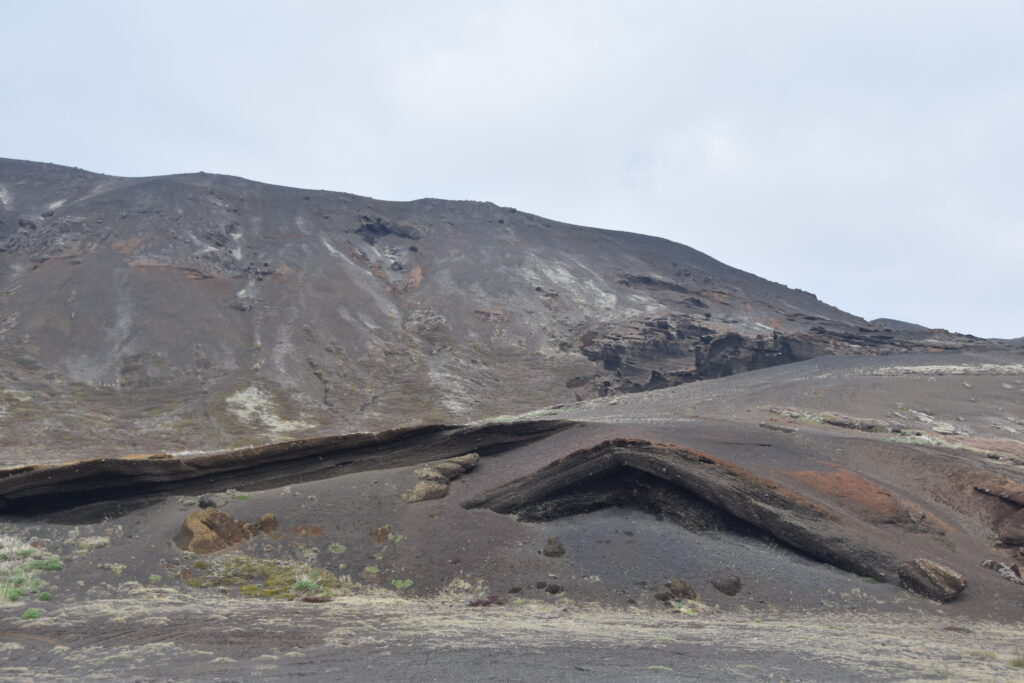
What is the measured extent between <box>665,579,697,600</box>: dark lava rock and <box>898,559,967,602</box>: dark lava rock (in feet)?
14.6

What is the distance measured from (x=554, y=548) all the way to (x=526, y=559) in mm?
723

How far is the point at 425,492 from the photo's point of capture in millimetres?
17109

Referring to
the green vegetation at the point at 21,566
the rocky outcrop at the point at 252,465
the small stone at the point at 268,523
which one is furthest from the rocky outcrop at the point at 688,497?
the green vegetation at the point at 21,566

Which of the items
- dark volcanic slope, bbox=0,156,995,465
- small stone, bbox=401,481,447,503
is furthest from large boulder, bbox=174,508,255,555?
dark volcanic slope, bbox=0,156,995,465

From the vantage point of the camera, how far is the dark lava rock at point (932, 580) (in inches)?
490

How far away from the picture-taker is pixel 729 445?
1939cm

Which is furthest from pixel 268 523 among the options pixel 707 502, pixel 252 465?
pixel 707 502

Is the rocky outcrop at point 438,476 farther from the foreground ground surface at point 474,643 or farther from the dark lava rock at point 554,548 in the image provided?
the foreground ground surface at point 474,643

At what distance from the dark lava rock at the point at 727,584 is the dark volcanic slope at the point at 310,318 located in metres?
32.0

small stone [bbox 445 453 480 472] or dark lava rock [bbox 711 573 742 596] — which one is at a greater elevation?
small stone [bbox 445 453 480 472]

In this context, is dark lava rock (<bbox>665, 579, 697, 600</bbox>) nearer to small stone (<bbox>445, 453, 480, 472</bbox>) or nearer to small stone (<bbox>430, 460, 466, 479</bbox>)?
small stone (<bbox>430, 460, 466, 479</bbox>)

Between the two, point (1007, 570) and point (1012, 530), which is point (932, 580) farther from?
point (1012, 530)

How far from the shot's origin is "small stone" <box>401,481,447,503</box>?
16922mm

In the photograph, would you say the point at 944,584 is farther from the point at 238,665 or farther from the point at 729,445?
the point at 238,665
